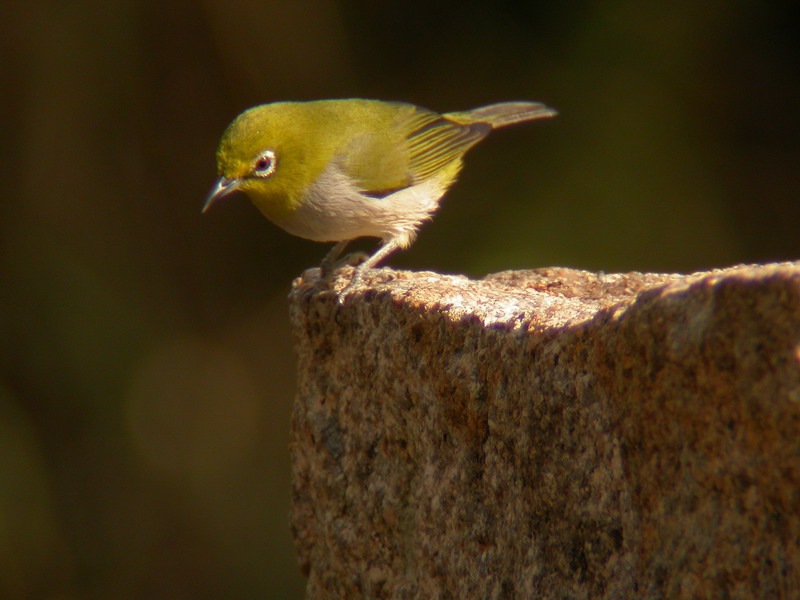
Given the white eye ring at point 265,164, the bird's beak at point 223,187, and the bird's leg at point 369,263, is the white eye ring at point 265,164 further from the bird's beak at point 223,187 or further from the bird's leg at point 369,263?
the bird's leg at point 369,263

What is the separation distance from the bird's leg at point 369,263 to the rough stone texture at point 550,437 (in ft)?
0.16

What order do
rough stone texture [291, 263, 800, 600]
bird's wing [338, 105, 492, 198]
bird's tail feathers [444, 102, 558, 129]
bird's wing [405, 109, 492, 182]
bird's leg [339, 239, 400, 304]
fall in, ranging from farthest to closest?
bird's tail feathers [444, 102, 558, 129] < bird's wing [405, 109, 492, 182] < bird's wing [338, 105, 492, 198] < bird's leg [339, 239, 400, 304] < rough stone texture [291, 263, 800, 600]

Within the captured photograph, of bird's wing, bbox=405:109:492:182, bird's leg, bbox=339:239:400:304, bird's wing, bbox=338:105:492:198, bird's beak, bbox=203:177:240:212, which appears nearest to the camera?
bird's leg, bbox=339:239:400:304

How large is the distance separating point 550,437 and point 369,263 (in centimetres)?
172

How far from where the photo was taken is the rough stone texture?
4.01 ft

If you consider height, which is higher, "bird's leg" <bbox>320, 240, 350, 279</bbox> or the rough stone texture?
"bird's leg" <bbox>320, 240, 350, 279</bbox>

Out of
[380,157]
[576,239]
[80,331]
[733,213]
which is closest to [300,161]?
[380,157]

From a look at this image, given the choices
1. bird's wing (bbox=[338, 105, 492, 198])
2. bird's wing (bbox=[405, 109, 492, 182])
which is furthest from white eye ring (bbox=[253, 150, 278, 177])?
bird's wing (bbox=[405, 109, 492, 182])

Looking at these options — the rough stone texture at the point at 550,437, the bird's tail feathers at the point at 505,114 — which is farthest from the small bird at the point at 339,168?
the rough stone texture at the point at 550,437

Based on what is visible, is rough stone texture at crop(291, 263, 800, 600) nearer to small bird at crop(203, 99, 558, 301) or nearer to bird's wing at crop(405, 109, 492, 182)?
small bird at crop(203, 99, 558, 301)

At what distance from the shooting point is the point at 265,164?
3580 millimetres

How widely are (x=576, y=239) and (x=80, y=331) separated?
2.77m

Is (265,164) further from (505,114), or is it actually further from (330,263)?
(505,114)

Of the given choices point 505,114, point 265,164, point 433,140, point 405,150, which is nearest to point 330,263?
point 265,164
